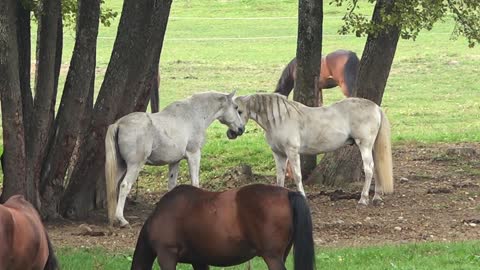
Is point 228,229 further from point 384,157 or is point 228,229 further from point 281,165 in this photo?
point 384,157

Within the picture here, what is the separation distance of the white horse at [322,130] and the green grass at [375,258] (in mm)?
3764

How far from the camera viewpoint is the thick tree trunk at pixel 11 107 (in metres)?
11.4

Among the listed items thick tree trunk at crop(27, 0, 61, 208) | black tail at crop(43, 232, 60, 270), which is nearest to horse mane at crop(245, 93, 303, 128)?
thick tree trunk at crop(27, 0, 61, 208)

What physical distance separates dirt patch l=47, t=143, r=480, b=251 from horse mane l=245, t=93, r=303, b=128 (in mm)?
1266

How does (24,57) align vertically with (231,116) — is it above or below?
above

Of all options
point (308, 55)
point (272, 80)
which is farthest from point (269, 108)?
point (272, 80)

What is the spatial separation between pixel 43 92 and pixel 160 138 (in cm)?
157

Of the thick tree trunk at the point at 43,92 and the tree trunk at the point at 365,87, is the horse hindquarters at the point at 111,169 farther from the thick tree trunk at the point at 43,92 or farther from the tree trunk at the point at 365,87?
the tree trunk at the point at 365,87

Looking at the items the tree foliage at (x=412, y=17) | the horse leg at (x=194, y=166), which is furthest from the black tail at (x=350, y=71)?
the horse leg at (x=194, y=166)

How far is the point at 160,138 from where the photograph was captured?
13.3 meters

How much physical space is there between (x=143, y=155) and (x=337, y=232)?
2585 mm

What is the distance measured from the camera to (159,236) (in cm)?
820

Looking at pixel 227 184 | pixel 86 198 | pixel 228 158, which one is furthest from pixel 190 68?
pixel 86 198

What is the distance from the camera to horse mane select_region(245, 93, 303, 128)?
47.4ft
